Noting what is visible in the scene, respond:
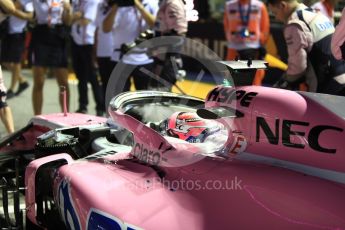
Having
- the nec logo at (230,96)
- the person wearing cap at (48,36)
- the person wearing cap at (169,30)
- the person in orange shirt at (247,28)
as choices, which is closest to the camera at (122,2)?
the person wearing cap at (169,30)

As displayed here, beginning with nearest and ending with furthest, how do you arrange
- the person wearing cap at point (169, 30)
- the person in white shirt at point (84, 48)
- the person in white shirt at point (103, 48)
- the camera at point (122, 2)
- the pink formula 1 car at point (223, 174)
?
the pink formula 1 car at point (223, 174) < the person wearing cap at point (169, 30) < the camera at point (122, 2) < the person in white shirt at point (103, 48) < the person in white shirt at point (84, 48)

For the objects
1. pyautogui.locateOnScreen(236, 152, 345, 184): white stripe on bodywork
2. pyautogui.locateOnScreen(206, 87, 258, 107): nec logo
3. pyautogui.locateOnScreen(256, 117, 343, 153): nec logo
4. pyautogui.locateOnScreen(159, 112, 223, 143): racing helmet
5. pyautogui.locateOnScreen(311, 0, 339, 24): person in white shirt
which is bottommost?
pyautogui.locateOnScreen(159, 112, 223, 143): racing helmet

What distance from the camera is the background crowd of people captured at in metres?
4.08

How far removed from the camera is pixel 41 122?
12.7 ft

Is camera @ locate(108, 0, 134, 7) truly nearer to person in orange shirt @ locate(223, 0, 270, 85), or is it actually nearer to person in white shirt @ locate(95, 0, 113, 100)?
person in white shirt @ locate(95, 0, 113, 100)

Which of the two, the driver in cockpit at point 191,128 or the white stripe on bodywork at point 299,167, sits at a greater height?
the white stripe on bodywork at point 299,167


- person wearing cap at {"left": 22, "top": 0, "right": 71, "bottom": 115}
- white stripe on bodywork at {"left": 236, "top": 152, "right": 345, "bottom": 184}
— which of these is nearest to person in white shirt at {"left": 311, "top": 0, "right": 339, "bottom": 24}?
person wearing cap at {"left": 22, "top": 0, "right": 71, "bottom": 115}

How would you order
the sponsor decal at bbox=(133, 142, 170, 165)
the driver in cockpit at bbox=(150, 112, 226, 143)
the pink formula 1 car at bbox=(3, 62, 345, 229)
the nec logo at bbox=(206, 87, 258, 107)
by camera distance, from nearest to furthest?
the pink formula 1 car at bbox=(3, 62, 345, 229) < the nec logo at bbox=(206, 87, 258, 107) < the sponsor decal at bbox=(133, 142, 170, 165) < the driver in cockpit at bbox=(150, 112, 226, 143)

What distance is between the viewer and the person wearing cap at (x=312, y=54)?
4.00 meters

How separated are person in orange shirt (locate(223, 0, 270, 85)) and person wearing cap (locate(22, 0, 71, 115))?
224 centimetres

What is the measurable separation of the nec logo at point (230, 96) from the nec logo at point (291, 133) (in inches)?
4.3

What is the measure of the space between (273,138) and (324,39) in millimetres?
2064

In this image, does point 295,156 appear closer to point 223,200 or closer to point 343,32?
point 223,200

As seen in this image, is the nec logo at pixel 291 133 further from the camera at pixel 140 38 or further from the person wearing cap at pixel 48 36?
the person wearing cap at pixel 48 36
